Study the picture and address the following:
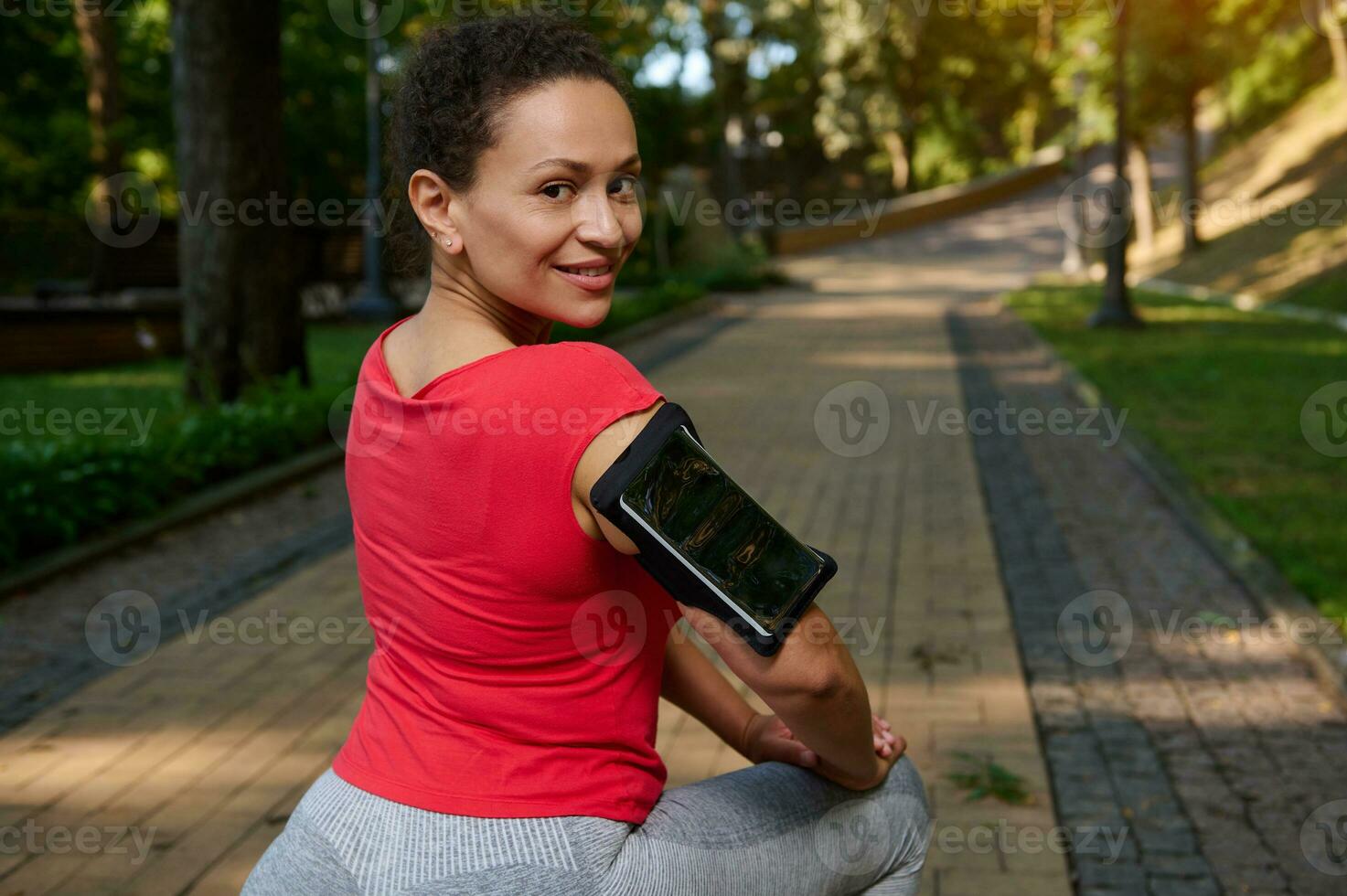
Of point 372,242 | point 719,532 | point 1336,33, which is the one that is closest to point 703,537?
point 719,532

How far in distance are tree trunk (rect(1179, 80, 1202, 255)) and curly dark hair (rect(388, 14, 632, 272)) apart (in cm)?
2519

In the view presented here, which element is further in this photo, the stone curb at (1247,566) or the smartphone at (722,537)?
the stone curb at (1247,566)

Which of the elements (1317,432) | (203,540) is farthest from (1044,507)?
(203,540)

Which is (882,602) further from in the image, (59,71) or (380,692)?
(59,71)

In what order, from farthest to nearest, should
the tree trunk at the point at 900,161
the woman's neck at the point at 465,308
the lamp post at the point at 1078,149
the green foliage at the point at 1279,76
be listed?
the tree trunk at the point at 900,161, the green foliage at the point at 1279,76, the lamp post at the point at 1078,149, the woman's neck at the point at 465,308

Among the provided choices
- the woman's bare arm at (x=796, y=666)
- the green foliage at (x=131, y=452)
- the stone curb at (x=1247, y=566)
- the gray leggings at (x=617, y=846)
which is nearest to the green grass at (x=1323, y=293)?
the stone curb at (x=1247, y=566)

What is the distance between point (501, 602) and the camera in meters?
1.49

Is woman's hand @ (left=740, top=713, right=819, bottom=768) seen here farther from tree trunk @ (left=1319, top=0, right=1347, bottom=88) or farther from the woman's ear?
tree trunk @ (left=1319, top=0, right=1347, bottom=88)

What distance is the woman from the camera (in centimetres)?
145

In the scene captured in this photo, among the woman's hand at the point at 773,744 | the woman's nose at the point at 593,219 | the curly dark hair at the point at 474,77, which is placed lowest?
the woman's hand at the point at 773,744

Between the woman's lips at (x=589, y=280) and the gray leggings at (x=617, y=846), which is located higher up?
the woman's lips at (x=589, y=280)

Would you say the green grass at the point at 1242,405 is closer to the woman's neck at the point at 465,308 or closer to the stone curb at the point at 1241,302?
the stone curb at the point at 1241,302

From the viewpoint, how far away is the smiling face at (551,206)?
1.54 m

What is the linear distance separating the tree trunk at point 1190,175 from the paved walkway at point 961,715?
696 inches
